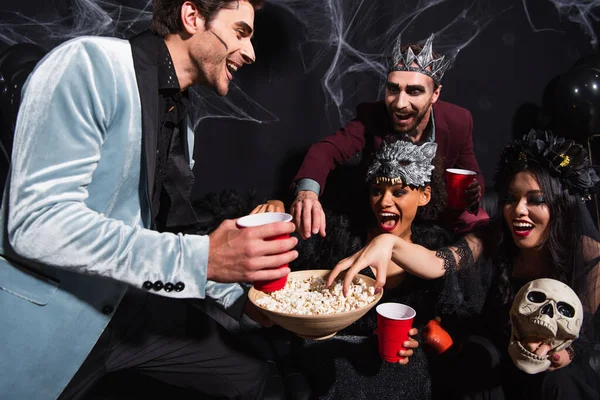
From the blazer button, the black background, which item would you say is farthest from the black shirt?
the black background

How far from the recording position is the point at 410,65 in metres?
2.64

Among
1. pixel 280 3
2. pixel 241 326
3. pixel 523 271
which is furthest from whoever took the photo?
pixel 280 3

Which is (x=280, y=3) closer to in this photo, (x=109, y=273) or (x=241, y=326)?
(x=241, y=326)

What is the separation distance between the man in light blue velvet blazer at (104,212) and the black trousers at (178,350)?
1 centimetres

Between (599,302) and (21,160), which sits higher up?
(21,160)

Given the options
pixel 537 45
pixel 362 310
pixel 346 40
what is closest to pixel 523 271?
pixel 362 310

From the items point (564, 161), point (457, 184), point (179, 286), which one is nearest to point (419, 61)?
point (457, 184)

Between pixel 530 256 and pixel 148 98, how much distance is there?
1672 millimetres

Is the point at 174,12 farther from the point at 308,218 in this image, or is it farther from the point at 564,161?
the point at 564,161

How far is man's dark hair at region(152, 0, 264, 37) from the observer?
1.53 meters

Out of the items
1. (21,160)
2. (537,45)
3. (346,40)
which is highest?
(537,45)

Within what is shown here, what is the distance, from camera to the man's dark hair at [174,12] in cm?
153

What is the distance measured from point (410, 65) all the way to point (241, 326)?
1.69 meters

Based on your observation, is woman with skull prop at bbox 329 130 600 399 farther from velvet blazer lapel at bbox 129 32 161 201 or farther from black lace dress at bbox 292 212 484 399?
velvet blazer lapel at bbox 129 32 161 201
